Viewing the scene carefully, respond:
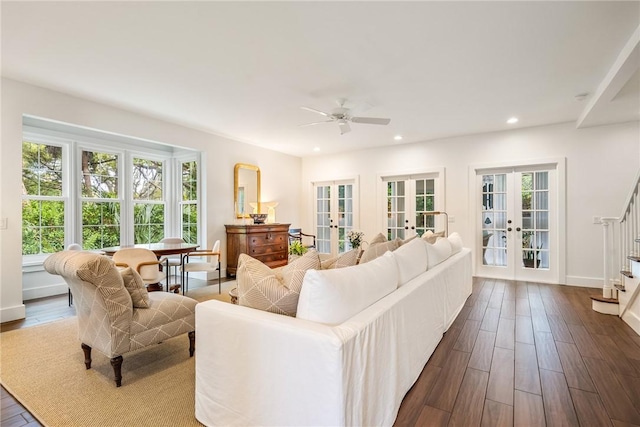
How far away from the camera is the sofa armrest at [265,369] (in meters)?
1.26

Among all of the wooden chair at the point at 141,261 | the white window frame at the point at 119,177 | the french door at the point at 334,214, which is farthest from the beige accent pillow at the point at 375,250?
the french door at the point at 334,214

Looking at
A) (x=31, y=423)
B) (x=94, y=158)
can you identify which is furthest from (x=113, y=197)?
(x=31, y=423)

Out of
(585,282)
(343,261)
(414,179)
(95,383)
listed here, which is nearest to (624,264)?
(585,282)

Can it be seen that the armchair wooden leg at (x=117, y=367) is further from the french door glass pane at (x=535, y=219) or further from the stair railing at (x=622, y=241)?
the french door glass pane at (x=535, y=219)

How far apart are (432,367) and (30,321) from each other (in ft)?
13.7

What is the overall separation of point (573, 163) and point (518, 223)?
4.00ft

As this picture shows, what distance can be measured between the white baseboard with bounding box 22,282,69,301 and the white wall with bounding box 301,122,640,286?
624 centimetres

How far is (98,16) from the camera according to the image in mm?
2307

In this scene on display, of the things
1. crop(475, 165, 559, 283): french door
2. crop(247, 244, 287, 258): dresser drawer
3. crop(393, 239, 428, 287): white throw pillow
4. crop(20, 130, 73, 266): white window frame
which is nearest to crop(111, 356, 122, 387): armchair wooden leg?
crop(393, 239, 428, 287): white throw pillow

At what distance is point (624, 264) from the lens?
11.5ft

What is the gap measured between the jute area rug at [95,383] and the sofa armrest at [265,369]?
337mm

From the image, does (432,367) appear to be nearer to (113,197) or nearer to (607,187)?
(607,187)

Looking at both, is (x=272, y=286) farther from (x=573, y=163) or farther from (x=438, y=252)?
(x=573, y=163)

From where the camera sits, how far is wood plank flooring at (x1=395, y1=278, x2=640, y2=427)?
1.77 m
